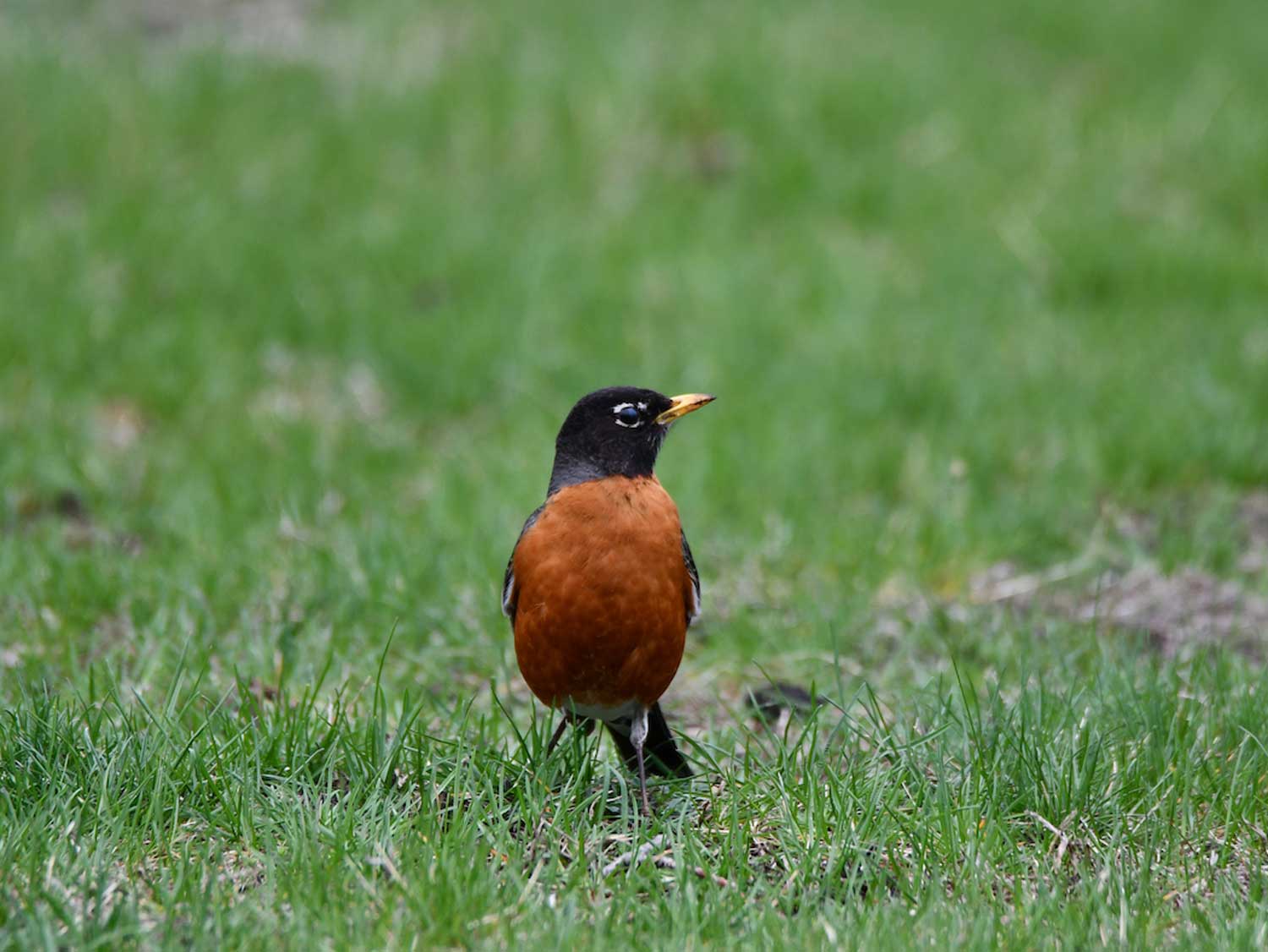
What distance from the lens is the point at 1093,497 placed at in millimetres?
6980

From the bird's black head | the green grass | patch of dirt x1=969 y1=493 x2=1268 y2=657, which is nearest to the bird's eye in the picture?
the bird's black head

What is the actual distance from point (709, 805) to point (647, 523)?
77cm

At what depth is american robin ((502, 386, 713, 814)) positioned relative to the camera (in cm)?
385

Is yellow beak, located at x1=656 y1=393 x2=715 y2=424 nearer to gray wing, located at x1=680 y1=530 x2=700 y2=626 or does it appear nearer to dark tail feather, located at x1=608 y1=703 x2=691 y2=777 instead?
gray wing, located at x1=680 y1=530 x2=700 y2=626

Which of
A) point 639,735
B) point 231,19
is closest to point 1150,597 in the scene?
point 639,735

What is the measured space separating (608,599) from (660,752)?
56 cm

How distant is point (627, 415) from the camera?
433 cm

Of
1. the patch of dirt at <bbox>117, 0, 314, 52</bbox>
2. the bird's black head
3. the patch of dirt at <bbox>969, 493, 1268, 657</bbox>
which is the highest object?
the patch of dirt at <bbox>117, 0, 314, 52</bbox>

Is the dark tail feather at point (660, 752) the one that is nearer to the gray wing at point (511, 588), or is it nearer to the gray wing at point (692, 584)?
the gray wing at point (692, 584)

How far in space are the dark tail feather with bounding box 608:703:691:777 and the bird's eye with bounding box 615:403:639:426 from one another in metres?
0.83

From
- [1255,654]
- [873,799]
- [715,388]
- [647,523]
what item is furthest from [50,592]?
[1255,654]

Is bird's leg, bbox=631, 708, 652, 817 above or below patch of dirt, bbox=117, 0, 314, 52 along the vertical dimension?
below

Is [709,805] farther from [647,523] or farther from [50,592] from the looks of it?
[50,592]

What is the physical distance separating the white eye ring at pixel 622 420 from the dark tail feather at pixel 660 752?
82cm
